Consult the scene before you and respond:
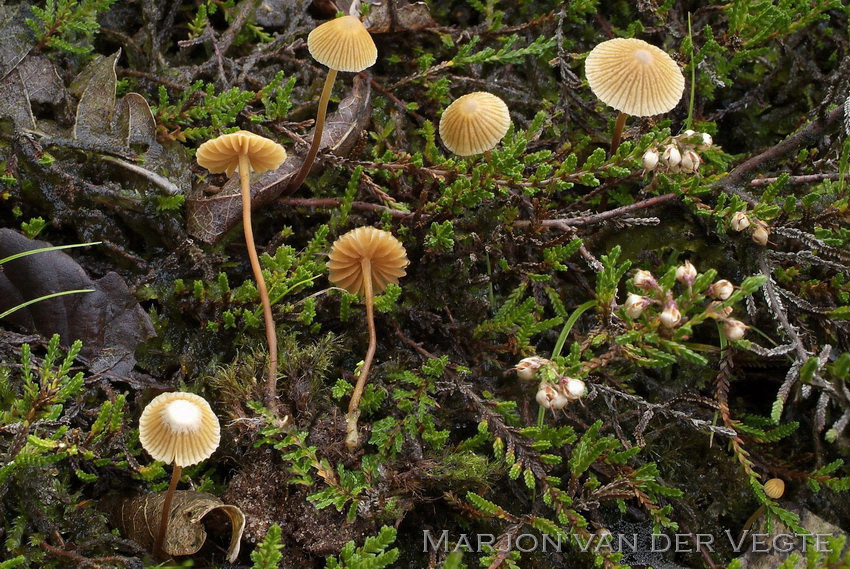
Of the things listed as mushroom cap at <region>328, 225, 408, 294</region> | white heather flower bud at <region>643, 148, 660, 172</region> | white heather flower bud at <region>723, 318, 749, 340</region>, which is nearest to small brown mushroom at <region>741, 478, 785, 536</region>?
white heather flower bud at <region>723, 318, 749, 340</region>

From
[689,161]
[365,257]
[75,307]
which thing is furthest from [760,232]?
[75,307]

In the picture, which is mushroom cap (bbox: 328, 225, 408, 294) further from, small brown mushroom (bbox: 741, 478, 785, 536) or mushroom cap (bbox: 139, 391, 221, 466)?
small brown mushroom (bbox: 741, 478, 785, 536)

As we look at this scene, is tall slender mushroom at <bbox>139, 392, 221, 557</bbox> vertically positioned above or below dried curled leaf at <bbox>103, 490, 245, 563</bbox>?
above

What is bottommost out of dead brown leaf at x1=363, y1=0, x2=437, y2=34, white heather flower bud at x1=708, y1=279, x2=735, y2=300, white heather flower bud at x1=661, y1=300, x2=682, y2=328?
white heather flower bud at x1=661, y1=300, x2=682, y2=328

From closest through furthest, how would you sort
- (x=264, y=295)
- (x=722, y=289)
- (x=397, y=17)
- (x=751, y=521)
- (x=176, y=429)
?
(x=176, y=429) < (x=722, y=289) < (x=264, y=295) < (x=751, y=521) < (x=397, y=17)

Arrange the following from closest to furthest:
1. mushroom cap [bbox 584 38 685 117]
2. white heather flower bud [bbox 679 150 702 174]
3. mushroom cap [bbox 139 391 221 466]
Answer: mushroom cap [bbox 139 391 221 466], mushroom cap [bbox 584 38 685 117], white heather flower bud [bbox 679 150 702 174]

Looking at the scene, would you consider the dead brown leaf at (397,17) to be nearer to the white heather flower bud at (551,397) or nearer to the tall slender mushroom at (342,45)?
the tall slender mushroom at (342,45)

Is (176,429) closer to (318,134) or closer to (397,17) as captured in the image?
(318,134)
